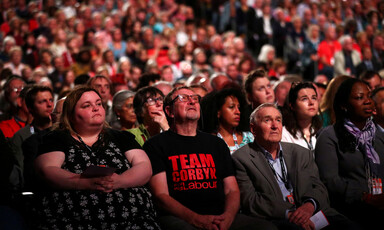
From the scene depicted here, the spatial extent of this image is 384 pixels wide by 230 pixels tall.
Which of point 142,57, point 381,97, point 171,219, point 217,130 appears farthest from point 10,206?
point 142,57

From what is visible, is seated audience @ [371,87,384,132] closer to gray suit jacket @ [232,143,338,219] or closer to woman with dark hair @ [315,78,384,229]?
woman with dark hair @ [315,78,384,229]

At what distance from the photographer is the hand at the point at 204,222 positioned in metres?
3.60

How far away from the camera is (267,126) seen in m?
4.11

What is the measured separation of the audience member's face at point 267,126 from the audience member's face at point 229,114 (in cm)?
52

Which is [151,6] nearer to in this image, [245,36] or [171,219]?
[245,36]

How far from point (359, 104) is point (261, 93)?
4.80 feet

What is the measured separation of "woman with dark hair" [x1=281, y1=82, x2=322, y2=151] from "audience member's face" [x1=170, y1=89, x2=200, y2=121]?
1.24 metres

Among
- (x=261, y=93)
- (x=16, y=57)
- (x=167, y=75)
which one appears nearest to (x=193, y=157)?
(x=261, y=93)

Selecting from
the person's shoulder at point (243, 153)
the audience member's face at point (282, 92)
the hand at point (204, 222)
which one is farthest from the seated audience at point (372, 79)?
the hand at point (204, 222)

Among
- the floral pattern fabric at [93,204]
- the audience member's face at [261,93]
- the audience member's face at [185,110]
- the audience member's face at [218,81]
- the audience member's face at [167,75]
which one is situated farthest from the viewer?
the audience member's face at [167,75]

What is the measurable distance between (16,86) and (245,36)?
23.9ft

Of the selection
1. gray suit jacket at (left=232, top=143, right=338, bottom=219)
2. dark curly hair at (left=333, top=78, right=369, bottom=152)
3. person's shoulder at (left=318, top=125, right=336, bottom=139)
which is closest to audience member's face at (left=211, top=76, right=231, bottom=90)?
dark curly hair at (left=333, top=78, right=369, bottom=152)

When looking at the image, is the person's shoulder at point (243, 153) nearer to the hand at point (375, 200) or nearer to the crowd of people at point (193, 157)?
the crowd of people at point (193, 157)

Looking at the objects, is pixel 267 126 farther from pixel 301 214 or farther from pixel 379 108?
pixel 379 108
